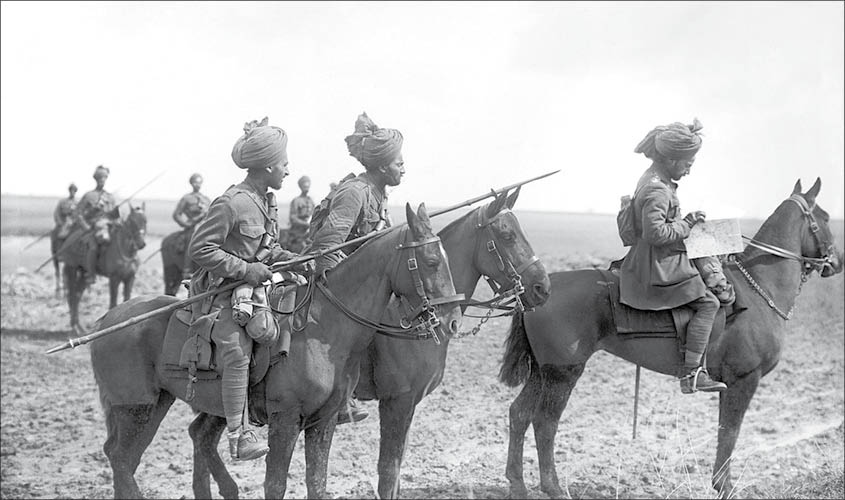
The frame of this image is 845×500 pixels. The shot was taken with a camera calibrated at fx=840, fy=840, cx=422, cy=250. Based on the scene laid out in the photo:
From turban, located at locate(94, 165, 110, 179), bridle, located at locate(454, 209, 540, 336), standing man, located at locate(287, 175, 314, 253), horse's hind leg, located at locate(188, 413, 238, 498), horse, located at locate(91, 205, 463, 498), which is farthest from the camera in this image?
turban, located at locate(94, 165, 110, 179)

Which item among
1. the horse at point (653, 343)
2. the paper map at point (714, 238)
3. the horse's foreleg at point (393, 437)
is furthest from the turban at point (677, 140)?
the horse's foreleg at point (393, 437)

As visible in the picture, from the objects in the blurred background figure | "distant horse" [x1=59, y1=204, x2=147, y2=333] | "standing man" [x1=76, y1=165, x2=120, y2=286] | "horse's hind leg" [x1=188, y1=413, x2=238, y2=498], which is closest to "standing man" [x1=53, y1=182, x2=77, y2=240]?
"standing man" [x1=76, y1=165, x2=120, y2=286]

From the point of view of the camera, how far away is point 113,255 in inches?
541

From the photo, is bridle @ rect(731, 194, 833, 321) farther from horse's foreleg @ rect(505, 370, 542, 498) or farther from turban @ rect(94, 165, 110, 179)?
turban @ rect(94, 165, 110, 179)

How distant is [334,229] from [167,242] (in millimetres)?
9270

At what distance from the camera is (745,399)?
648 centimetres

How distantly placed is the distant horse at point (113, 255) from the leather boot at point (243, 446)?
379 inches

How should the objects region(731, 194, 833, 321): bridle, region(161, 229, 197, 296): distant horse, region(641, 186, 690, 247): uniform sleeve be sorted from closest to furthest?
region(641, 186, 690, 247): uniform sleeve, region(731, 194, 833, 321): bridle, region(161, 229, 197, 296): distant horse

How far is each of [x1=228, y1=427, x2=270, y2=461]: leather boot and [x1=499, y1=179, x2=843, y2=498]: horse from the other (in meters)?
2.48

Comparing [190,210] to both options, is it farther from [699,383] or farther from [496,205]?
[699,383]

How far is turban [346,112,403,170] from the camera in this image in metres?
5.60

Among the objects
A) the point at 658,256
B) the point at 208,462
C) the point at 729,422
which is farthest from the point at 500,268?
the point at 729,422

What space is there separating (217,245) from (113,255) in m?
9.88

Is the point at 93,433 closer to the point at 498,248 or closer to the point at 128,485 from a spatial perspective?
the point at 128,485
